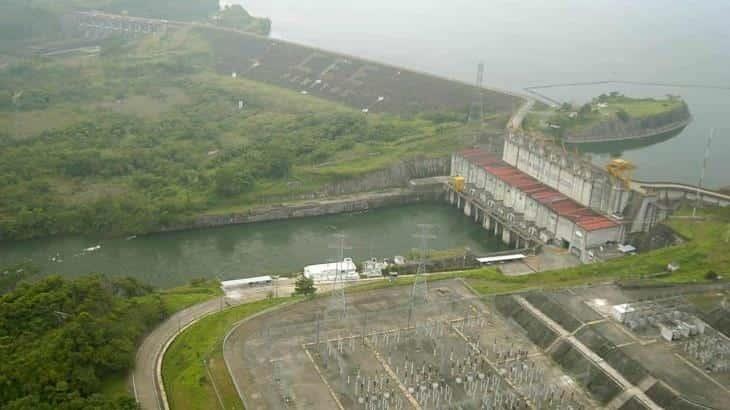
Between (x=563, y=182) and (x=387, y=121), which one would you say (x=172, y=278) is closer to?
(x=563, y=182)

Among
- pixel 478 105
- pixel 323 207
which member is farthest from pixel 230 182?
pixel 478 105

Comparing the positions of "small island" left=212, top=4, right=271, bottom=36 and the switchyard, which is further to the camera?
"small island" left=212, top=4, right=271, bottom=36

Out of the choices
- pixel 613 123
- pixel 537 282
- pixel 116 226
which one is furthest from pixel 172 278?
pixel 613 123

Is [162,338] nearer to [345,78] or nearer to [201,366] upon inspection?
[201,366]

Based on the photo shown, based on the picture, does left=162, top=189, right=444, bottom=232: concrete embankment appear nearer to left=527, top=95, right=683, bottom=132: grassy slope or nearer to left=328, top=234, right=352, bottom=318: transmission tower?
left=328, top=234, right=352, bottom=318: transmission tower

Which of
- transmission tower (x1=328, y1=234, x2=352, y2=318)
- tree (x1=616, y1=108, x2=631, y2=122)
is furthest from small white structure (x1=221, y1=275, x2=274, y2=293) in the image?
tree (x1=616, y1=108, x2=631, y2=122)
